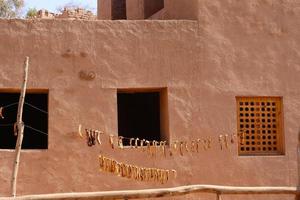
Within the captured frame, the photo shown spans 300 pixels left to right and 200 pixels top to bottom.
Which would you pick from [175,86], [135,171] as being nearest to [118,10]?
[175,86]

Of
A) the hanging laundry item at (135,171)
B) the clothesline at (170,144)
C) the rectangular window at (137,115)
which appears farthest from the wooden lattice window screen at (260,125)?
the rectangular window at (137,115)

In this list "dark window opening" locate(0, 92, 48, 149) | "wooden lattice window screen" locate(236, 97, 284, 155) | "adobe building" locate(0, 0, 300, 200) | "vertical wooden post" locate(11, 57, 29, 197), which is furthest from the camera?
"dark window opening" locate(0, 92, 48, 149)

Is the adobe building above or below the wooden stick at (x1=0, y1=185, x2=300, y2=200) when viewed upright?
above

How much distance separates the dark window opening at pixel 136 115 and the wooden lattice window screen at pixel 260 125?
2557 millimetres

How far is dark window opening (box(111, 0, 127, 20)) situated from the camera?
1522 centimetres

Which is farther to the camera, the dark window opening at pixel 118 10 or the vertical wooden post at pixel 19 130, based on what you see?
the dark window opening at pixel 118 10

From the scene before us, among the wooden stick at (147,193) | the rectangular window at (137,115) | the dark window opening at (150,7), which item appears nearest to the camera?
the wooden stick at (147,193)

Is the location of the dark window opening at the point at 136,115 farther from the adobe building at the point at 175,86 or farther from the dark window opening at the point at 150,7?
the adobe building at the point at 175,86

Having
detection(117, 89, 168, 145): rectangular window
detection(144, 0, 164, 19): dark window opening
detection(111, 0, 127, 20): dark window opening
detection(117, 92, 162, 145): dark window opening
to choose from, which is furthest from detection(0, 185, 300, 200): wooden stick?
detection(111, 0, 127, 20): dark window opening

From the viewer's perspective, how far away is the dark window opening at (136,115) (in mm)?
13461

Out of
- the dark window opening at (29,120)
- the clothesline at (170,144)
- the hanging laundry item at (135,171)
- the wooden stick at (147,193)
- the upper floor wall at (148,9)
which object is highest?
the upper floor wall at (148,9)

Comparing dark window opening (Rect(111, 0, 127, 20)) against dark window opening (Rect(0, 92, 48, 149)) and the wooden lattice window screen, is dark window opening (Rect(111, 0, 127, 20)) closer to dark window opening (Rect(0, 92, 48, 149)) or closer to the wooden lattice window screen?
dark window opening (Rect(0, 92, 48, 149))

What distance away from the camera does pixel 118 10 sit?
15.3 metres

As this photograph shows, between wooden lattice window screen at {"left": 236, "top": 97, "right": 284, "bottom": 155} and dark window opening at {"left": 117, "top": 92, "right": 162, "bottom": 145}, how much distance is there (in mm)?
2557
